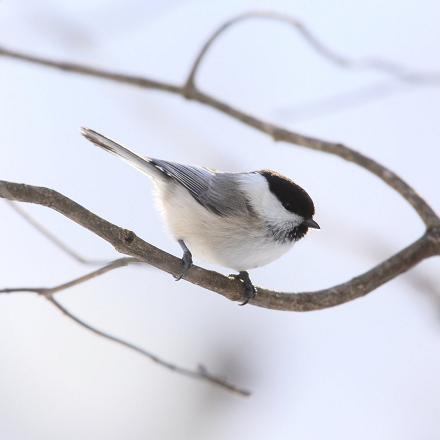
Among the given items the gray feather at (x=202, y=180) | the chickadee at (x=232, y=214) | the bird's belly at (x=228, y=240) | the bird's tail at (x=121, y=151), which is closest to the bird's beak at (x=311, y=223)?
the chickadee at (x=232, y=214)

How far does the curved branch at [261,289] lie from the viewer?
1717 mm

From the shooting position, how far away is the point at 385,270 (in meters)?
2.19

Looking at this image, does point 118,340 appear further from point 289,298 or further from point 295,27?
point 295,27

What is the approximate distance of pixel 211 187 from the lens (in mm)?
2750

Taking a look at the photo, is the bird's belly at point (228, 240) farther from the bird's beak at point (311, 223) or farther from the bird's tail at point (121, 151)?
the bird's tail at point (121, 151)

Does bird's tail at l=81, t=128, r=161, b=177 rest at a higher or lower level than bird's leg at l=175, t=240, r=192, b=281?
higher

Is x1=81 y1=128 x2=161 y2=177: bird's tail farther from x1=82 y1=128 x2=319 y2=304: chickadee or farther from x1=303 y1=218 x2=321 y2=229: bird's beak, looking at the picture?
x1=303 y1=218 x2=321 y2=229: bird's beak

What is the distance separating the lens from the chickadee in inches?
101

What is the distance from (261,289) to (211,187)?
0.64 metres

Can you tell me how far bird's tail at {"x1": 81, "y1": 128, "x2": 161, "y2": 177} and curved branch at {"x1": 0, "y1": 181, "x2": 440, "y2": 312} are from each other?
710 millimetres

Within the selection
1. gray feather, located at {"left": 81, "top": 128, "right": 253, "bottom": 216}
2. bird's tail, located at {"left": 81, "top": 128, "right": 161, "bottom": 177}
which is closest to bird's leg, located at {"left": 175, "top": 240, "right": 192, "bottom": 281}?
gray feather, located at {"left": 81, "top": 128, "right": 253, "bottom": 216}

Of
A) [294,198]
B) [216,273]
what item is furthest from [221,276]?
[294,198]

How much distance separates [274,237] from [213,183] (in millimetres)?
377

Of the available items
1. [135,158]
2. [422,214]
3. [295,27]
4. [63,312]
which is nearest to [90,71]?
[135,158]
